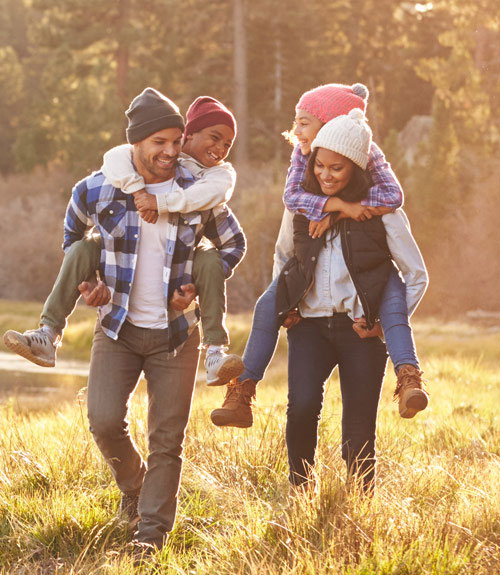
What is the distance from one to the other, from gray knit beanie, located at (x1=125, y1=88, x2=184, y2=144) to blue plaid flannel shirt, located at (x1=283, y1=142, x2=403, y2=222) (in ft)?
2.06

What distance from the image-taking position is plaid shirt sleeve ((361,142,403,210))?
4332 mm

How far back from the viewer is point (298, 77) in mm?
34625

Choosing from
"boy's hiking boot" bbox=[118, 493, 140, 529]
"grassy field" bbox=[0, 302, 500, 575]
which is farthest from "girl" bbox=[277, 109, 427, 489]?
"boy's hiking boot" bbox=[118, 493, 140, 529]

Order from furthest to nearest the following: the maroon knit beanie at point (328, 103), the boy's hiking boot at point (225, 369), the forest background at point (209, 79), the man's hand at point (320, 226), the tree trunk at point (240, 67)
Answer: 1. the tree trunk at point (240, 67)
2. the forest background at point (209, 79)
3. the maroon knit beanie at point (328, 103)
4. the man's hand at point (320, 226)
5. the boy's hiking boot at point (225, 369)

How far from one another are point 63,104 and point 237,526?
34.2m

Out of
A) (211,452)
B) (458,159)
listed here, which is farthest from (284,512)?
(458,159)

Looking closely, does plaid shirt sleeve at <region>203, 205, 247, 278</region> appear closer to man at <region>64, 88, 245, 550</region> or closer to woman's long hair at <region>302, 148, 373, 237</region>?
man at <region>64, 88, 245, 550</region>

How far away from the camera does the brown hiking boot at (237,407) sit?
13.9 feet

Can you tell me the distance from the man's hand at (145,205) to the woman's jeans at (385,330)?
659 millimetres

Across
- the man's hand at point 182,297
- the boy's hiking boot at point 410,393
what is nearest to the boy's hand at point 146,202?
the man's hand at point 182,297

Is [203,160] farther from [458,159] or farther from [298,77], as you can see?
[298,77]

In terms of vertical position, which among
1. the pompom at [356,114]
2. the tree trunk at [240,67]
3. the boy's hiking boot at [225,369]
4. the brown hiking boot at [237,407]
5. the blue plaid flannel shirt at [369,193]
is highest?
the tree trunk at [240,67]

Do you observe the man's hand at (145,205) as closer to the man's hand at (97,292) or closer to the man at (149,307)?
the man at (149,307)

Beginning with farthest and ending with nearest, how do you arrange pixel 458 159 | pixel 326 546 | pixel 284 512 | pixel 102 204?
1. pixel 458 159
2. pixel 102 204
3. pixel 284 512
4. pixel 326 546
